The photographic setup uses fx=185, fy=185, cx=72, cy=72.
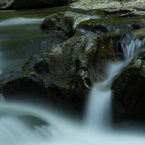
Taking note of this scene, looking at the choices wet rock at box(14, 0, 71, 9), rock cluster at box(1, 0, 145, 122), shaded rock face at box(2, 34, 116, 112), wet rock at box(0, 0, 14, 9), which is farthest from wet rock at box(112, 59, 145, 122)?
wet rock at box(0, 0, 14, 9)

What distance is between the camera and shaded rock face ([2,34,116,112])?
286cm

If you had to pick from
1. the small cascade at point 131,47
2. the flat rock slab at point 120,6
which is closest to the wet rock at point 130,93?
the small cascade at point 131,47

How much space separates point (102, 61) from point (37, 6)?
11026mm

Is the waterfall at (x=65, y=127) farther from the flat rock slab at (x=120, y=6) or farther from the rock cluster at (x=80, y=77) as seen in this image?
the flat rock slab at (x=120, y=6)

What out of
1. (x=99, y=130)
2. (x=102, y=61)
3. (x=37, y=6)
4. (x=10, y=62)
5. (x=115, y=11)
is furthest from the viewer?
(x=37, y=6)

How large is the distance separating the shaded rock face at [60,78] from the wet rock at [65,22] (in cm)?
168

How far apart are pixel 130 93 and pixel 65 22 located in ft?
11.0

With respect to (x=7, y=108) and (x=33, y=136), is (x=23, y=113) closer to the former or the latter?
(x=7, y=108)

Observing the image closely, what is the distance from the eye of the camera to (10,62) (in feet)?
13.7

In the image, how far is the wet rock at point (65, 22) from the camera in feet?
16.3

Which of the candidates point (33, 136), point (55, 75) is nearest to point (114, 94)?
point (55, 75)

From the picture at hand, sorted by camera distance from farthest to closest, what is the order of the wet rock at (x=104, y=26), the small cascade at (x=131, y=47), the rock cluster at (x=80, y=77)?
1. the wet rock at (x=104, y=26)
2. the small cascade at (x=131, y=47)
3. the rock cluster at (x=80, y=77)

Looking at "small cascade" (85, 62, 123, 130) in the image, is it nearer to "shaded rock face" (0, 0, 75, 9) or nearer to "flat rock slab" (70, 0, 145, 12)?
"flat rock slab" (70, 0, 145, 12)

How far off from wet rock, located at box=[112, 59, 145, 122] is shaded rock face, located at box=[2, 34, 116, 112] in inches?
17.0
